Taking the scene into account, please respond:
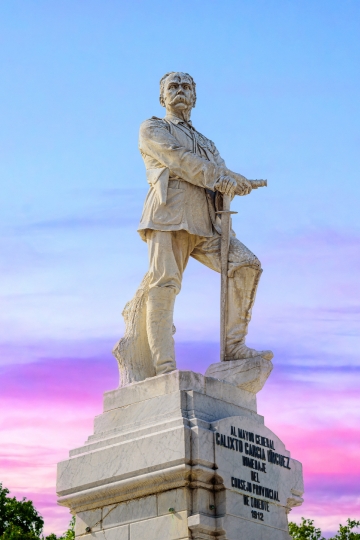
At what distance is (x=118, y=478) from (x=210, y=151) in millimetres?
4842

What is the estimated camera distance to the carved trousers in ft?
42.2

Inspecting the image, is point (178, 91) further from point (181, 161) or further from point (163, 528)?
point (163, 528)

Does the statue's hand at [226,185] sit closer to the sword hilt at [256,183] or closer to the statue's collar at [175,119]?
the sword hilt at [256,183]

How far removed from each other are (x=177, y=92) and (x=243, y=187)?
1.65 metres

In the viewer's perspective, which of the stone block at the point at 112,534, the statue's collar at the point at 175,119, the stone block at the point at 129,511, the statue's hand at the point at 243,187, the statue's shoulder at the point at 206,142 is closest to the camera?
the stone block at the point at 129,511

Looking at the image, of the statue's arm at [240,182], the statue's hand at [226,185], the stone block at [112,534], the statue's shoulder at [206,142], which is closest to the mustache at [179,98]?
the statue's shoulder at [206,142]

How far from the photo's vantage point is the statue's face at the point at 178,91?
13695 millimetres

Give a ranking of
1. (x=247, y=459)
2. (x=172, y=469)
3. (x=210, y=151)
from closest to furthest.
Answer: (x=172, y=469), (x=247, y=459), (x=210, y=151)

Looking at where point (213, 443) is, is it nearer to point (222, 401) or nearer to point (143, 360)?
point (222, 401)

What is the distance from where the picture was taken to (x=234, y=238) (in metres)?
13.5

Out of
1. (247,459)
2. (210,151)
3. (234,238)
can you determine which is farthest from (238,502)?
(210,151)

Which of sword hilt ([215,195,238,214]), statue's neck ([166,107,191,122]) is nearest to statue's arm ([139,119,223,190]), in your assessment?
sword hilt ([215,195,238,214])

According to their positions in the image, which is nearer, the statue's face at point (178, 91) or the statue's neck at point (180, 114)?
the statue's face at point (178, 91)

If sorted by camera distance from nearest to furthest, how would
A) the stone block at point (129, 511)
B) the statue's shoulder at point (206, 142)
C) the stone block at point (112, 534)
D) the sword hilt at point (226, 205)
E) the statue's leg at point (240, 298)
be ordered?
the stone block at point (129, 511) < the stone block at point (112, 534) < the statue's leg at point (240, 298) < the sword hilt at point (226, 205) < the statue's shoulder at point (206, 142)
